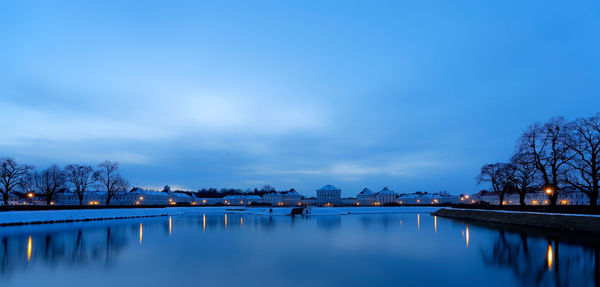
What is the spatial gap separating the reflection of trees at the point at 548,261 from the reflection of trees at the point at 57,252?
16.5m

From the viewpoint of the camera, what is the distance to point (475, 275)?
1298cm

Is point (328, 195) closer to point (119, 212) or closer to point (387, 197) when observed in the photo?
point (387, 197)

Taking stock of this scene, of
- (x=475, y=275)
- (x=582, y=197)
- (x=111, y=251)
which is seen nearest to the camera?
(x=475, y=275)

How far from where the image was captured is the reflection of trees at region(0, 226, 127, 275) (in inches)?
602

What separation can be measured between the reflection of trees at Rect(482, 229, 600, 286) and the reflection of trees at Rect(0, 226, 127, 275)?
16.5m

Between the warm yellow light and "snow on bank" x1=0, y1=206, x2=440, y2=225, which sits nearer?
the warm yellow light

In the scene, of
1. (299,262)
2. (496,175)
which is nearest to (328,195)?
(496,175)

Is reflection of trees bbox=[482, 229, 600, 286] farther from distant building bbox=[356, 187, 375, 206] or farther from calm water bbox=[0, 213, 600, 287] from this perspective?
distant building bbox=[356, 187, 375, 206]

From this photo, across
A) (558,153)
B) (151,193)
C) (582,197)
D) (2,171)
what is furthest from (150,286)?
(151,193)

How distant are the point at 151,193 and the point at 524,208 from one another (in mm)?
105041

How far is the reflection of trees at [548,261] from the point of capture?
12.0m

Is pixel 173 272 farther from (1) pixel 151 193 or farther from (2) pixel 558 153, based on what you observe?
(1) pixel 151 193

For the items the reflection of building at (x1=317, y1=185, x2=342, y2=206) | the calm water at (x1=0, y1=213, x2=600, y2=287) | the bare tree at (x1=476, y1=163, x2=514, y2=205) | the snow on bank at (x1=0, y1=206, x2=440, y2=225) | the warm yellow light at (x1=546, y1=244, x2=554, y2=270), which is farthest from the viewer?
the reflection of building at (x1=317, y1=185, x2=342, y2=206)

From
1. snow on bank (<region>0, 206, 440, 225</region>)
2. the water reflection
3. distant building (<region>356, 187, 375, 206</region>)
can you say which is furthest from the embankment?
distant building (<region>356, 187, 375, 206</region>)
